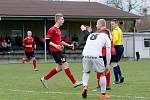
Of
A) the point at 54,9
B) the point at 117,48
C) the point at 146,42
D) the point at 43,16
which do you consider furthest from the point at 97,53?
the point at 146,42

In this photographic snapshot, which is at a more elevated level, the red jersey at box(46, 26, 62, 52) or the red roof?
the red roof

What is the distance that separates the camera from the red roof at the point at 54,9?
133 feet

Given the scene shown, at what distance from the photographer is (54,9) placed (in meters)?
44.0

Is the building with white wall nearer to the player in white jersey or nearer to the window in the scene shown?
the window

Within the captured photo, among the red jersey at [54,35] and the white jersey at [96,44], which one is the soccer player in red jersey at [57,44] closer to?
the red jersey at [54,35]

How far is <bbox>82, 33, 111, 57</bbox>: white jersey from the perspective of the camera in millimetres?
11250

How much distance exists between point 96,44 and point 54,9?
3307 cm

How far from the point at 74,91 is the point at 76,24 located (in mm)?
33568

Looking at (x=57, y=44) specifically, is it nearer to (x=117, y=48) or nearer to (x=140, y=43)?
(x=117, y=48)

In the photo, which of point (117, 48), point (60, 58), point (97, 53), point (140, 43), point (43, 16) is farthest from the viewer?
point (140, 43)

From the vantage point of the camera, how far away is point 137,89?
13555 mm

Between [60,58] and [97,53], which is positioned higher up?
[97,53]

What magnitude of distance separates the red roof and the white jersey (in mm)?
27728

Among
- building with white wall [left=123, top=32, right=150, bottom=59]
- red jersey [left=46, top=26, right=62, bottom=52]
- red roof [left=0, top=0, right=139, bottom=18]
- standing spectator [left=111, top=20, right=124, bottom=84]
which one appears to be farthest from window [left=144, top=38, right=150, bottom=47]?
red jersey [left=46, top=26, right=62, bottom=52]
